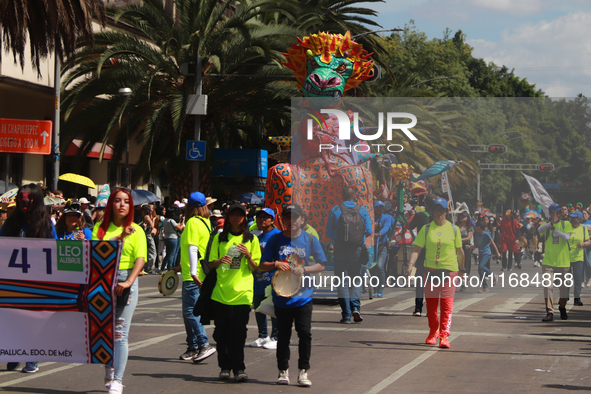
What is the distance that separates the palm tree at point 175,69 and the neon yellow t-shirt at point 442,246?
12329mm

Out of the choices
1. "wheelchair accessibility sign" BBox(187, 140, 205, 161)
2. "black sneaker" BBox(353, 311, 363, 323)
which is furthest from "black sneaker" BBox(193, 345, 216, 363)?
"wheelchair accessibility sign" BBox(187, 140, 205, 161)

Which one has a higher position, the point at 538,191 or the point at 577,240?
the point at 538,191

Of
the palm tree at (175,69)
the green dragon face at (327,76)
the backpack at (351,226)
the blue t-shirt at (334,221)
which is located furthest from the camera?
the palm tree at (175,69)

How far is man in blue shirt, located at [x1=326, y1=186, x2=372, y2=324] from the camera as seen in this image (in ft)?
32.4

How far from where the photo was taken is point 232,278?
24.1 ft

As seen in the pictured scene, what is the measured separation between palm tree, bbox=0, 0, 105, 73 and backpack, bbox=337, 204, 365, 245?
8.03m

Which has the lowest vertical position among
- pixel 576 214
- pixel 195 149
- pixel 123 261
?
pixel 123 261

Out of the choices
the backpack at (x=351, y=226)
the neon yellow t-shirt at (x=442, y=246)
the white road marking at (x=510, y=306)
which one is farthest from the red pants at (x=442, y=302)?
the white road marking at (x=510, y=306)

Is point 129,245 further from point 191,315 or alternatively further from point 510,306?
point 510,306

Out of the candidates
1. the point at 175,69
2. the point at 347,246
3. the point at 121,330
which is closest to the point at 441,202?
the point at 347,246

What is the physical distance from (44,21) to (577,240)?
1075 cm

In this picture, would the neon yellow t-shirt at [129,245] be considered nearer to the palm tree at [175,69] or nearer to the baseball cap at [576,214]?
the baseball cap at [576,214]

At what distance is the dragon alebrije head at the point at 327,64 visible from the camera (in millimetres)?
13570

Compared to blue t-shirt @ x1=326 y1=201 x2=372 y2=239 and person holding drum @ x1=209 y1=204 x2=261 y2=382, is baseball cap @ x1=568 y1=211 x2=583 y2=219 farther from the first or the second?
person holding drum @ x1=209 y1=204 x2=261 y2=382
